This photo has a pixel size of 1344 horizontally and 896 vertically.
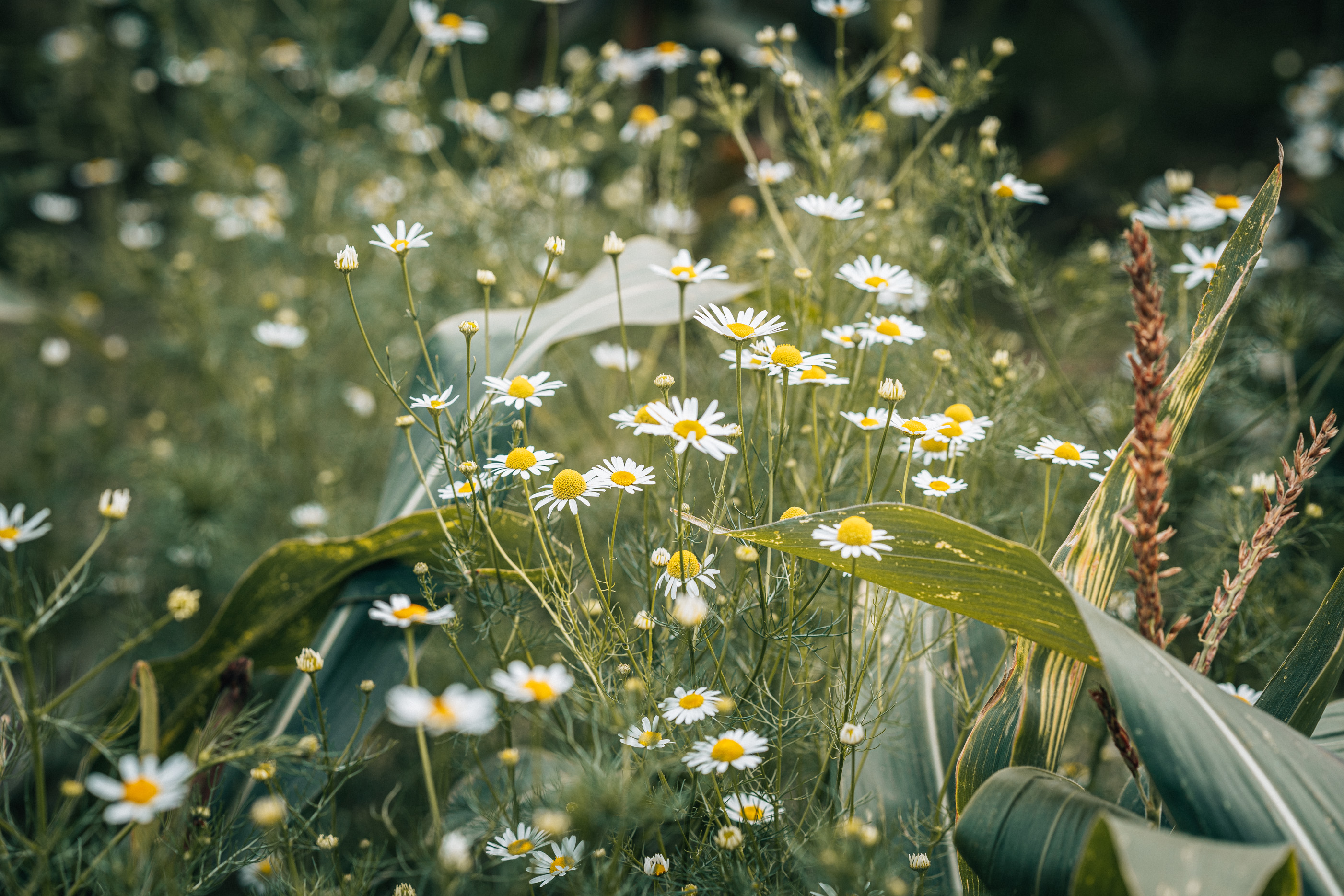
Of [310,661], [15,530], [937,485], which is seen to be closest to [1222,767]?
[937,485]

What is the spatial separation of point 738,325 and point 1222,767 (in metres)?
0.43

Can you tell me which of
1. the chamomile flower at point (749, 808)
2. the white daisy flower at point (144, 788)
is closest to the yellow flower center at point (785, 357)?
the chamomile flower at point (749, 808)

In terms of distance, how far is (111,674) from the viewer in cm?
140

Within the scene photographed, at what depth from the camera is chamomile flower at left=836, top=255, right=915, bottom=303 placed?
850mm

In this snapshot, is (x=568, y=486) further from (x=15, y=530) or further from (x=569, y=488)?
(x=15, y=530)

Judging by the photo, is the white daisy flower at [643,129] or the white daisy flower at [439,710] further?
the white daisy flower at [643,129]

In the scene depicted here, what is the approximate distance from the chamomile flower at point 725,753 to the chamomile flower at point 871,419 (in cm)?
25

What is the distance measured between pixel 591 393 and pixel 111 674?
922 millimetres

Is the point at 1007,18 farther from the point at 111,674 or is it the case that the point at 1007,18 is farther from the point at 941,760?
the point at 111,674

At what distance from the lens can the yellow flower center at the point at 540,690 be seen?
0.50 meters

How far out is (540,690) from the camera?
0.51 m

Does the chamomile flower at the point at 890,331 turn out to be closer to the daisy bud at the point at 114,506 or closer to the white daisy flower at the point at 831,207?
the white daisy flower at the point at 831,207

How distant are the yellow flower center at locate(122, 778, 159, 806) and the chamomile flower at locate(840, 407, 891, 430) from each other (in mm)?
527

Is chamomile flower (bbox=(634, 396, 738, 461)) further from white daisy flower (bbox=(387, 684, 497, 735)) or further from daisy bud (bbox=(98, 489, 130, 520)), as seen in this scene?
daisy bud (bbox=(98, 489, 130, 520))
